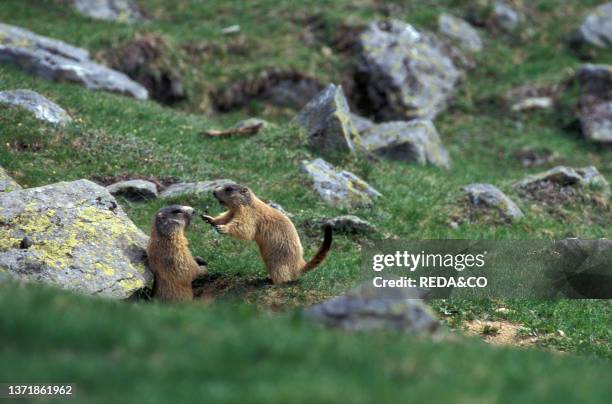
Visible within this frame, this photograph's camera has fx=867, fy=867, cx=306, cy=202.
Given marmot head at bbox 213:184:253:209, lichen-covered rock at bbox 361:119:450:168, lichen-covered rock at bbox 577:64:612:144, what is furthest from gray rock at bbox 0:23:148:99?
lichen-covered rock at bbox 577:64:612:144

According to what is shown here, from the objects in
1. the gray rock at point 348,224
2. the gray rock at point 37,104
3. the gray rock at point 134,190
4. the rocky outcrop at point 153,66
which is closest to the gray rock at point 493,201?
the gray rock at point 348,224

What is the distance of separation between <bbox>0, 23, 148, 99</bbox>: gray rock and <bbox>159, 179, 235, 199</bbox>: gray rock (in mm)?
7038

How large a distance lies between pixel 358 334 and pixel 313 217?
9629 mm

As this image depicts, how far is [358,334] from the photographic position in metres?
8.16

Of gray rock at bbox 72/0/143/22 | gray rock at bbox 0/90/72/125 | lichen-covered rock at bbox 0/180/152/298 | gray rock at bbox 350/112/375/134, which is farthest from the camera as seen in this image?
gray rock at bbox 72/0/143/22

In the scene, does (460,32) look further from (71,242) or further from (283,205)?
(71,242)

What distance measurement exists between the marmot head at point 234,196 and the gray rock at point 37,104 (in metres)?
7.02

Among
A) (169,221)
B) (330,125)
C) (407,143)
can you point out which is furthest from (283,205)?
(407,143)

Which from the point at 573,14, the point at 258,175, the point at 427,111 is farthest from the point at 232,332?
the point at 573,14

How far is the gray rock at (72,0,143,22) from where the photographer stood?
30234 millimetres

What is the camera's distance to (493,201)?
19812 millimetres

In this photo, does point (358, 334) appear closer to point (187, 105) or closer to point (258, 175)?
point (258, 175)

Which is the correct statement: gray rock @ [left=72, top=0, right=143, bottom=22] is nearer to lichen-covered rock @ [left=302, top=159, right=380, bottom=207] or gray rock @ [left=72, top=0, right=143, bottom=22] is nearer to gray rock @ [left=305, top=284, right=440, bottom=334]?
lichen-covered rock @ [left=302, top=159, right=380, bottom=207]

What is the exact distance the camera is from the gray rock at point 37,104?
64.0 ft
